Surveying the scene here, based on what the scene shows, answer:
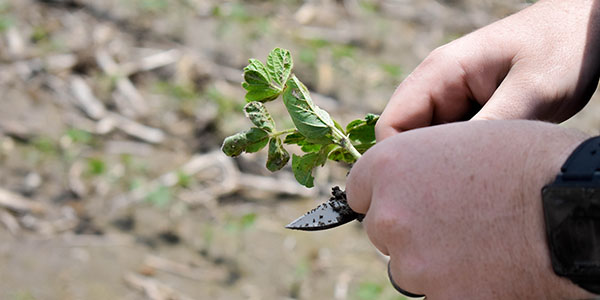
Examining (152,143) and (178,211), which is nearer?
(178,211)

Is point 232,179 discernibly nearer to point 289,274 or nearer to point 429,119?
point 289,274

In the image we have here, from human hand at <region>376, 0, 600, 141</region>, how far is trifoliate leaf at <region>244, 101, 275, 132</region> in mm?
301

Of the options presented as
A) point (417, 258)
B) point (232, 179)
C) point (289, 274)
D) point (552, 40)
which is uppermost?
point (552, 40)

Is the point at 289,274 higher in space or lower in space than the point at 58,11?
lower

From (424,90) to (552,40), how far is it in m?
0.40

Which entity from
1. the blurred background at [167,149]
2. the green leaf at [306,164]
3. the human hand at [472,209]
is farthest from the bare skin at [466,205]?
the blurred background at [167,149]

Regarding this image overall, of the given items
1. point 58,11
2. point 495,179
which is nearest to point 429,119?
point 495,179

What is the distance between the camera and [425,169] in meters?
1.42

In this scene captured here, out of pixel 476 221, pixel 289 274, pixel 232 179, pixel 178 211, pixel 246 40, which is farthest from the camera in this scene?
pixel 246 40

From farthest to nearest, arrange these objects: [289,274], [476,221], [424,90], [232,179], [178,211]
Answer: [232,179]
[178,211]
[289,274]
[424,90]
[476,221]

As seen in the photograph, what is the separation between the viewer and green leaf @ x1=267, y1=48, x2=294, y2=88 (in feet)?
5.91

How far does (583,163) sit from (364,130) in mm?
777

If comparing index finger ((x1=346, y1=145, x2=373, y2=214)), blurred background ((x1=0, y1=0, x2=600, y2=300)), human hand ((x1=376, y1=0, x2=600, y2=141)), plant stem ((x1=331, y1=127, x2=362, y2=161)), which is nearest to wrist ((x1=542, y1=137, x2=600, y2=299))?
index finger ((x1=346, y1=145, x2=373, y2=214))

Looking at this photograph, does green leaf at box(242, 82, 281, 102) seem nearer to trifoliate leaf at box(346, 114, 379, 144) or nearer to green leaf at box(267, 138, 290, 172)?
green leaf at box(267, 138, 290, 172)
